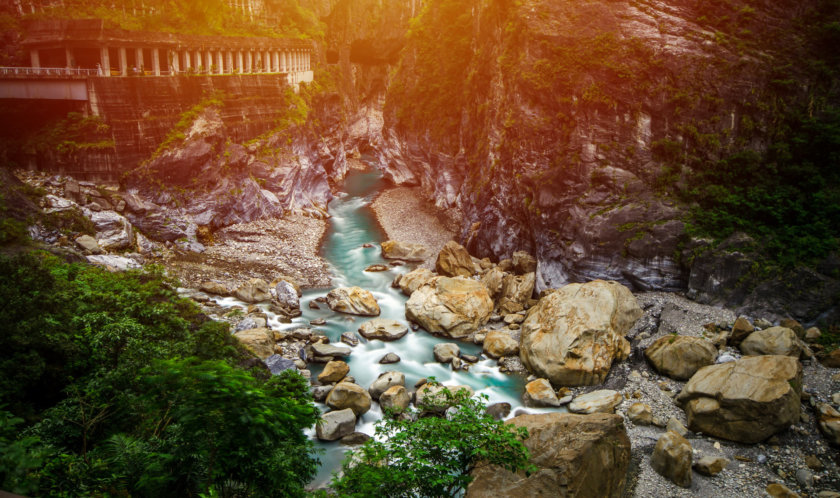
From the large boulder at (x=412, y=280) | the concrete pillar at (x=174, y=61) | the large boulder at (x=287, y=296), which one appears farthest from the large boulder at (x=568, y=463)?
the concrete pillar at (x=174, y=61)

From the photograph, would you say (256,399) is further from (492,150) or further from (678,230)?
(492,150)

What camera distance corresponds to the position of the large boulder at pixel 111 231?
89.7 ft

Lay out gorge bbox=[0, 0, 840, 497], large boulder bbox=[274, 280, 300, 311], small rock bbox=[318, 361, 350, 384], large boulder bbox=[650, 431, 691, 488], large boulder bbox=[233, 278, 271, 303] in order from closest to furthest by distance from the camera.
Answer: large boulder bbox=[650, 431, 691, 488], gorge bbox=[0, 0, 840, 497], small rock bbox=[318, 361, 350, 384], large boulder bbox=[274, 280, 300, 311], large boulder bbox=[233, 278, 271, 303]

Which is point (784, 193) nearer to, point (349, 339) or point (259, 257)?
point (349, 339)

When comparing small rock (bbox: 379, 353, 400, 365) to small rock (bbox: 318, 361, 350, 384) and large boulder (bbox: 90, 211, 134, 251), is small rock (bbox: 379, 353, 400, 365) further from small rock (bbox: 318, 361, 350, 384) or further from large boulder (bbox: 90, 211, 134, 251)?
large boulder (bbox: 90, 211, 134, 251)

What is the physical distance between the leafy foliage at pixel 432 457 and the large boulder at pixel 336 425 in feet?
20.1

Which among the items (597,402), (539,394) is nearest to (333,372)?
(539,394)

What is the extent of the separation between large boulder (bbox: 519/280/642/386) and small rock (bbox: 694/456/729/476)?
17.5 feet

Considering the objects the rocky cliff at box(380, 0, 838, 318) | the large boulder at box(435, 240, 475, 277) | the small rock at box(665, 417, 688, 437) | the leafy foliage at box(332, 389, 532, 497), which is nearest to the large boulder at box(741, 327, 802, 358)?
the rocky cliff at box(380, 0, 838, 318)

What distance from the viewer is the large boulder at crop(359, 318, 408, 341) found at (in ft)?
78.0

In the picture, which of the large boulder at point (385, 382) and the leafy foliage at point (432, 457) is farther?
the large boulder at point (385, 382)

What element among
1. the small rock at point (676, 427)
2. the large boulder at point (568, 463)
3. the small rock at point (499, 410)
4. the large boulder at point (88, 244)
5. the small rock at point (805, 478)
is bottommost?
the small rock at point (499, 410)

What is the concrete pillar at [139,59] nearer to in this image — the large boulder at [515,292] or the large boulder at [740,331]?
the large boulder at [515,292]

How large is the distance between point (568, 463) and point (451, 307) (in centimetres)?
1275
